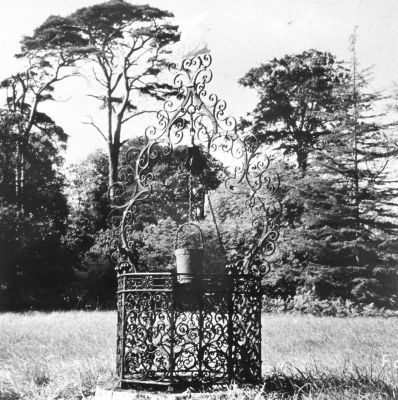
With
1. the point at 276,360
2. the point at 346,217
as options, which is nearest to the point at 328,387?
the point at 276,360

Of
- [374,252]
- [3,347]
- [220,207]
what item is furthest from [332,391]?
[220,207]

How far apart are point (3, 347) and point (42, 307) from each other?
12945 millimetres

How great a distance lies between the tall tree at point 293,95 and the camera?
74.9ft

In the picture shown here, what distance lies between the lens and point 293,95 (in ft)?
77.4

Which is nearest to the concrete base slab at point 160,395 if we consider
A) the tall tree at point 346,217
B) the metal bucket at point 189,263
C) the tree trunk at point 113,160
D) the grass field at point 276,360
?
the grass field at point 276,360

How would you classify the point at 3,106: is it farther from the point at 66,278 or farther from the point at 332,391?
the point at 332,391

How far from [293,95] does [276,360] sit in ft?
59.6

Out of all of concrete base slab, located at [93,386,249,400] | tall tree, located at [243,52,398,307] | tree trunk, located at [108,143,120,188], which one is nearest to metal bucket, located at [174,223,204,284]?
Result: concrete base slab, located at [93,386,249,400]

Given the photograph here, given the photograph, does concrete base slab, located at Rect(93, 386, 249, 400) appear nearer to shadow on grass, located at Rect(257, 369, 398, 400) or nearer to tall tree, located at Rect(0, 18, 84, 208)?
shadow on grass, located at Rect(257, 369, 398, 400)

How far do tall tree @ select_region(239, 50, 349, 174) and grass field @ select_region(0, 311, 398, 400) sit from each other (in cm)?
1255

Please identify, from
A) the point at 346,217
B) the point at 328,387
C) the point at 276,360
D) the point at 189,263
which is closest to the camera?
the point at 328,387

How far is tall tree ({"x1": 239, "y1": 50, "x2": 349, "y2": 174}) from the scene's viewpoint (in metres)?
22.8

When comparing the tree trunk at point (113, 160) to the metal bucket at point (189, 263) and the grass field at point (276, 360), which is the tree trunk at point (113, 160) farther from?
the metal bucket at point (189, 263)

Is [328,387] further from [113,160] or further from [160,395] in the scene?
[113,160]
